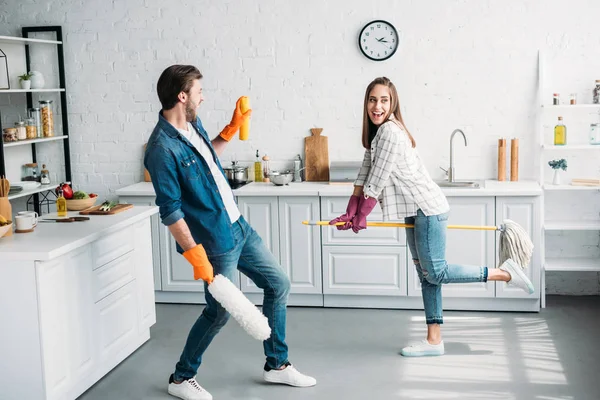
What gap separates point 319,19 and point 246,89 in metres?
0.71

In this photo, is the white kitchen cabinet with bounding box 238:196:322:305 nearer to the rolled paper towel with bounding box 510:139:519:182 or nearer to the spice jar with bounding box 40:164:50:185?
the rolled paper towel with bounding box 510:139:519:182

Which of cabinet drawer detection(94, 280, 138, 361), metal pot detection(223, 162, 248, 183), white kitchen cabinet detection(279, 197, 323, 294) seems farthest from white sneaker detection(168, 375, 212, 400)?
metal pot detection(223, 162, 248, 183)

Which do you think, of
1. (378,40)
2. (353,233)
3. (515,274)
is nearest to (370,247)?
(353,233)

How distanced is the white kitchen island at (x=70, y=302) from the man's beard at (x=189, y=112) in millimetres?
759

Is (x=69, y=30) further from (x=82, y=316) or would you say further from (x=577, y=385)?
(x=577, y=385)

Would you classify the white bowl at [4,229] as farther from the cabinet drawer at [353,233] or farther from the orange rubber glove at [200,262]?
the cabinet drawer at [353,233]

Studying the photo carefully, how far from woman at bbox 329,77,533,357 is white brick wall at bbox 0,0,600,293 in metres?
1.51

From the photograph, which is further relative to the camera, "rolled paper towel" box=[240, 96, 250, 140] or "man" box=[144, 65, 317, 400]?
"rolled paper towel" box=[240, 96, 250, 140]

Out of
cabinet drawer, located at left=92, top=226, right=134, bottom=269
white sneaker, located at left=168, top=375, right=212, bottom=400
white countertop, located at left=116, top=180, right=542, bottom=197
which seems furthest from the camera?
white countertop, located at left=116, top=180, right=542, bottom=197

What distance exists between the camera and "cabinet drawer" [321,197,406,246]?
16.8 ft

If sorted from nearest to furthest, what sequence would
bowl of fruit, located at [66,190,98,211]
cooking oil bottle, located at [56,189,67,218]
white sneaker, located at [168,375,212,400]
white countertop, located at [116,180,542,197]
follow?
white sneaker, located at [168,375,212,400] < cooking oil bottle, located at [56,189,67,218] < bowl of fruit, located at [66,190,98,211] < white countertop, located at [116,180,542,197]

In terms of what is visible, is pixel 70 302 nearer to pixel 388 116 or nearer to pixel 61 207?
pixel 61 207

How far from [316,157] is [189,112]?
7.05 ft

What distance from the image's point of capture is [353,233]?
5.16 metres
